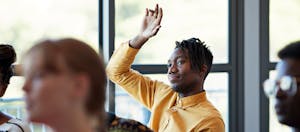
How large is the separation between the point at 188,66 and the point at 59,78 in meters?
1.53

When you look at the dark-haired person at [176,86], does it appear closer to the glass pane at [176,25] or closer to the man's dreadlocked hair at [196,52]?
the man's dreadlocked hair at [196,52]

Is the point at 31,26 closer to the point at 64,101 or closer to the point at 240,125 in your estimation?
the point at 240,125

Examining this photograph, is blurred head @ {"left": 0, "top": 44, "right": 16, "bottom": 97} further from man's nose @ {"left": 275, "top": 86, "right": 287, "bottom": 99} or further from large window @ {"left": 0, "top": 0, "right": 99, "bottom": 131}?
man's nose @ {"left": 275, "top": 86, "right": 287, "bottom": 99}

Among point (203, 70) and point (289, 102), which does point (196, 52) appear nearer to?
point (203, 70)

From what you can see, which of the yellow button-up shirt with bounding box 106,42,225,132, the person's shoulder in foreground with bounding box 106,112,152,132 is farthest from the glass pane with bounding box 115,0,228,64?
the person's shoulder in foreground with bounding box 106,112,152,132

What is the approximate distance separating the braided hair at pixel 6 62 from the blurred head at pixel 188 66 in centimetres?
77

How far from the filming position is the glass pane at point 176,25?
3166 millimetres

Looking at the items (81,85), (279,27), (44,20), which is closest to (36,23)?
(44,20)

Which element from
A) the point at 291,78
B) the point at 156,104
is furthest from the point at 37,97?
the point at 156,104

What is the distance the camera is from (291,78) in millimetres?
1334

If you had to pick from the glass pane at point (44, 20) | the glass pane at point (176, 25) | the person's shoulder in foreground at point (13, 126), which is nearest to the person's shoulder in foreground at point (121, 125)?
the person's shoulder in foreground at point (13, 126)

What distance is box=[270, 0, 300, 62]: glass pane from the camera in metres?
3.58

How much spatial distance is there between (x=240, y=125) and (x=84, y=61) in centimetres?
268

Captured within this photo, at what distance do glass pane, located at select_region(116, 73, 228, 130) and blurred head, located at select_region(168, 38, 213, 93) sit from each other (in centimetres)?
72
